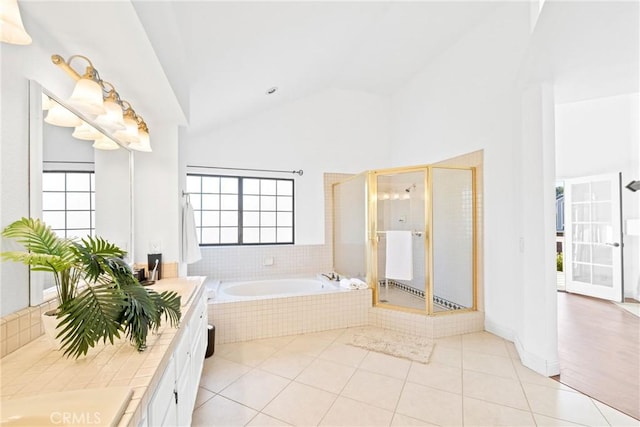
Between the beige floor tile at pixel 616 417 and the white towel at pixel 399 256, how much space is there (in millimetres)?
1716

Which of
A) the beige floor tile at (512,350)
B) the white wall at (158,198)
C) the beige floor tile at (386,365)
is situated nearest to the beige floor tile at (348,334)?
the beige floor tile at (386,365)

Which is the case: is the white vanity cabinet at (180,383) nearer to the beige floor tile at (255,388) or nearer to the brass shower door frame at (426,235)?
the beige floor tile at (255,388)

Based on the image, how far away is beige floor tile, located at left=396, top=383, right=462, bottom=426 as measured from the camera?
1828 mm

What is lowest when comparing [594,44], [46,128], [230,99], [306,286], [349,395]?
[349,395]

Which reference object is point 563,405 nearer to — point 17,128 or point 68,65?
point 17,128

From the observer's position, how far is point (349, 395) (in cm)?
207

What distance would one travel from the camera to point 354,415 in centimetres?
186

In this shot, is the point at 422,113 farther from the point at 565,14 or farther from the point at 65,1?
the point at 65,1

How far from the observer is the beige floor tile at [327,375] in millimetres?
2191

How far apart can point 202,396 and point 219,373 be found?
313mm

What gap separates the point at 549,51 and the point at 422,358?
2.49m

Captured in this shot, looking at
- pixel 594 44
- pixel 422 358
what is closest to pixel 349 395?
pixel 422 358

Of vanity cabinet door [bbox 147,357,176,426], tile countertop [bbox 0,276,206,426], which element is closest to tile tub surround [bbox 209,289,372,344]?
vanity cabinet door [bbox 147,357,176,426]

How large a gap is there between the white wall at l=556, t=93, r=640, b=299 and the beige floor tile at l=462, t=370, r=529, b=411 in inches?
145
